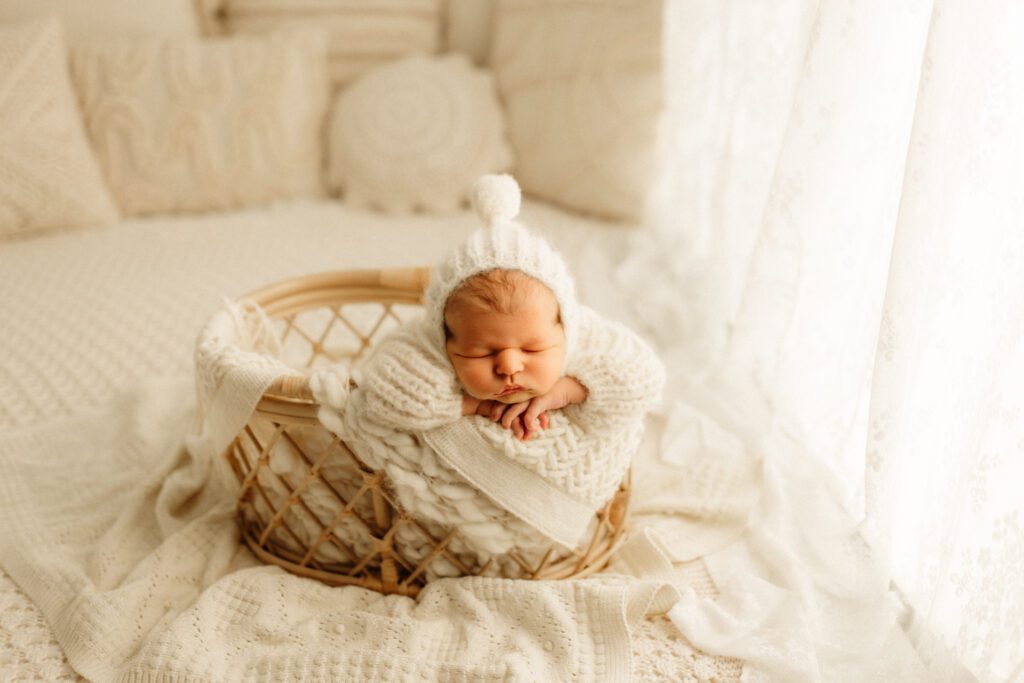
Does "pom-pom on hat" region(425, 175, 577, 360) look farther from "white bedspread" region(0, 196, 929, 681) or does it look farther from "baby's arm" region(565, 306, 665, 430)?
"white bedspread" region(0, 196, 929, 681)

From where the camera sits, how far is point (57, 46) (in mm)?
1639

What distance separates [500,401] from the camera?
2.82ft

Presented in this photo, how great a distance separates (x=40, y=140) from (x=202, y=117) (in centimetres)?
29

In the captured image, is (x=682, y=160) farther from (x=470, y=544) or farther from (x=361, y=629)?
(x=361, y=629)

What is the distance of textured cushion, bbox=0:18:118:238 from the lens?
1.57m

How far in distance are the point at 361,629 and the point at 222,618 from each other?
0.46 ft

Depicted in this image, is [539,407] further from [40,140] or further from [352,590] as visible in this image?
[40,140]

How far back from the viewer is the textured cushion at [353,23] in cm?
188

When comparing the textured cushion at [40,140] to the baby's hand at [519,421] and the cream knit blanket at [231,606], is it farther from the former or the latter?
the baby's hand at [519,421]

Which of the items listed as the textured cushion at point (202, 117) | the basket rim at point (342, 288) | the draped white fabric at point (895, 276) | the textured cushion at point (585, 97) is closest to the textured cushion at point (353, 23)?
the textured cushion at point (202, 117)

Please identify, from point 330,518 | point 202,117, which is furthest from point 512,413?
point 202,117

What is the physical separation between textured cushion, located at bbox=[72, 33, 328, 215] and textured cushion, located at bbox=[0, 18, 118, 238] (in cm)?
6

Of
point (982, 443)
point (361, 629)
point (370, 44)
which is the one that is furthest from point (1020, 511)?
point (370, 44)

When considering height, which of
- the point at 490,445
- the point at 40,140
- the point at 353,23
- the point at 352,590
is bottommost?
the point at 352,590
